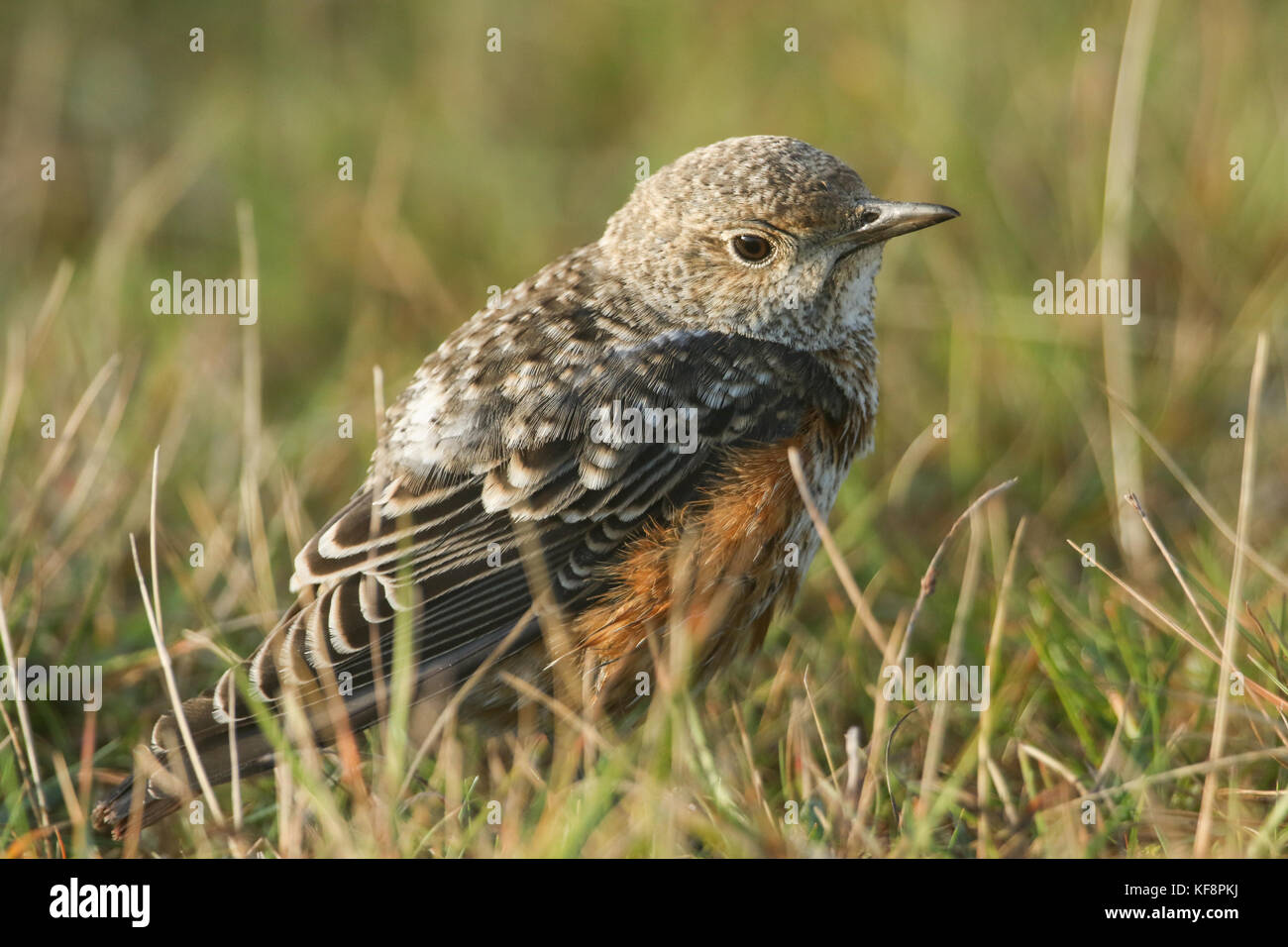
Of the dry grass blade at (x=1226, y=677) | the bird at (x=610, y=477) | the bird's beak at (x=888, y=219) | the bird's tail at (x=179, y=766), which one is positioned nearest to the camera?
the dry grass blade at (x=1226, y=677)

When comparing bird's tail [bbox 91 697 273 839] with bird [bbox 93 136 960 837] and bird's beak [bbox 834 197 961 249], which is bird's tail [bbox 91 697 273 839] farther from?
bird's beak [bbox 834 197 961 249]

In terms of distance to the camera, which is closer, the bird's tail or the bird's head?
the bird's tail

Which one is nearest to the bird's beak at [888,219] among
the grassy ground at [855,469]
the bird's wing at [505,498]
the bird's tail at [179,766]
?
the bird's wing at [505,498]

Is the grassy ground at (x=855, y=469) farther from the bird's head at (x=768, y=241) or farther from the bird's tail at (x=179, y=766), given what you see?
the bird's head at (x=768, y=241)

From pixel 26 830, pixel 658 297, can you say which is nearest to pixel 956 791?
→ pixel 658 297

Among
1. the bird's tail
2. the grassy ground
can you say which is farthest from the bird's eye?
the bird's tail

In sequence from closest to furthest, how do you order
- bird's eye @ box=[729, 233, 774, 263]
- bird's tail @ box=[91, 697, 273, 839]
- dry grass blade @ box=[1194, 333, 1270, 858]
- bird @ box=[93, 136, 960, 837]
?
dry grass blade @ box=[1194, 333, 1270, 858], bird's tail @ box=[91, 697, 273, 839], bird @ box=[93, 136, 960, 837], bird's eye @ box=[729, 233, 774, 263]

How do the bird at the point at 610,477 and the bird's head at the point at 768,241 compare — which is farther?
the bird's head at the point at 768,241

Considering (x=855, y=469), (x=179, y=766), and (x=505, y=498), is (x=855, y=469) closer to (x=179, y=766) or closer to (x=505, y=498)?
(x=505, y=498)

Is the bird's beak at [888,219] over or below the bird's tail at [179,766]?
over
